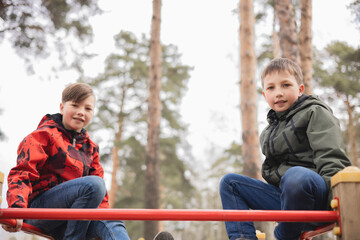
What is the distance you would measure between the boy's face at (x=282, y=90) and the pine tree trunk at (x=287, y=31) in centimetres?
481

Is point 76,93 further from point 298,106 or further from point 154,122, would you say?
point 154,122

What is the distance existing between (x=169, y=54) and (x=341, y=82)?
7.55 meters

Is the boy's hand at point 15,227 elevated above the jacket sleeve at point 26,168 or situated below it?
below

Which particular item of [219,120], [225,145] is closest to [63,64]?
[219,120]

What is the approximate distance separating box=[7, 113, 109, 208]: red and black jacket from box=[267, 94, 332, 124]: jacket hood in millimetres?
1262

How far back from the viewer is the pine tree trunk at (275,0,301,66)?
7.05 metres

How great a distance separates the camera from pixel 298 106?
7.47ft

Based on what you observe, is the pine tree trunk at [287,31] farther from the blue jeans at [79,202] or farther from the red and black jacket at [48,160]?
the blue jeans at [79,202]

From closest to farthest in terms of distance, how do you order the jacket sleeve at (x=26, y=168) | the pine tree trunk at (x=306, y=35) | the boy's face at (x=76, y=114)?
the jacket sleeve at (x=26, y=168)
the boy's face at (x=76, y=114)
the pine tree trunk at (x=306, y=35)

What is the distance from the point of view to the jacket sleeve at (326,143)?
191 cm

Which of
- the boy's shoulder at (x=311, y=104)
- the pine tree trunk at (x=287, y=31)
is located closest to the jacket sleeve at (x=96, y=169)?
the boy's shoulder at (x=311, y=104)

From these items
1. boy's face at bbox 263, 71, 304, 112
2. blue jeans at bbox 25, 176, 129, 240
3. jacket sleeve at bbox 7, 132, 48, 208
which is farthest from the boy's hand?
boy's face at bbox 263, 71, 304, 112

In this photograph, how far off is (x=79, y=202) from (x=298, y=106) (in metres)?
1.39

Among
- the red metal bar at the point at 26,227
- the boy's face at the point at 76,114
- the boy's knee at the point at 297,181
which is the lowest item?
the red metal bar at the point at 26,227
